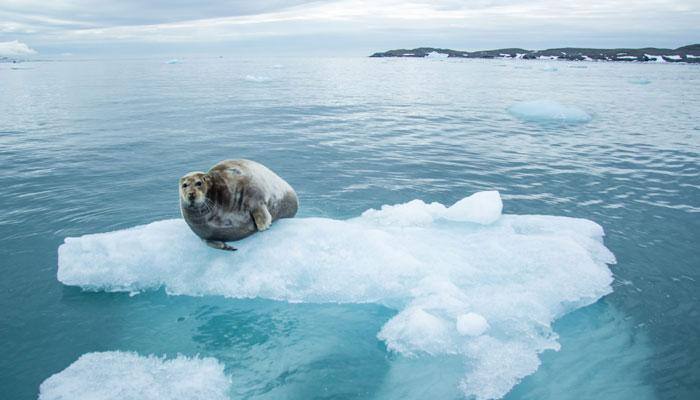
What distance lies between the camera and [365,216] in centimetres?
792

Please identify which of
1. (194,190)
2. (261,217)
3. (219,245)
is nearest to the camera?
(194,190)

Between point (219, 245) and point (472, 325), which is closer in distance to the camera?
point (472, 325)

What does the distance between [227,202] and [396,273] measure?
7.55 ft

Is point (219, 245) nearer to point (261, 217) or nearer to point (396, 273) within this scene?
point (261, 217)

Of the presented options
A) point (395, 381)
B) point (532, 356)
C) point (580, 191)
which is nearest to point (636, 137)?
point (580, 191)

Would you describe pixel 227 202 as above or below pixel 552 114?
below

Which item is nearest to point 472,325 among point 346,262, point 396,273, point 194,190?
point 396,273

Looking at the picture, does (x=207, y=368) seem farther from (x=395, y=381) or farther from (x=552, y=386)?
(x=552, y=386)

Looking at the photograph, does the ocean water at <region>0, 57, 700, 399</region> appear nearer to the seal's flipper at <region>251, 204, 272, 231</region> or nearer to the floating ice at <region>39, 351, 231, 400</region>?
the floating ice at <region>39, 351, 231, 400</region>

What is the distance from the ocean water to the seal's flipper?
35 centimetres

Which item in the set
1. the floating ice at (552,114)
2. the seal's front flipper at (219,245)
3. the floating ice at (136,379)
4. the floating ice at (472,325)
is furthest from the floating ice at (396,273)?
the floating ice at (552,114)

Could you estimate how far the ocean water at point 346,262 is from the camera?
436cm

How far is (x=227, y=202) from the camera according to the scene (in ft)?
18.7

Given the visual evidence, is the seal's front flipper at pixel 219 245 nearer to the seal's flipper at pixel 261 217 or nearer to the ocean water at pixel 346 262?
the ocean water at pixel 346 262
